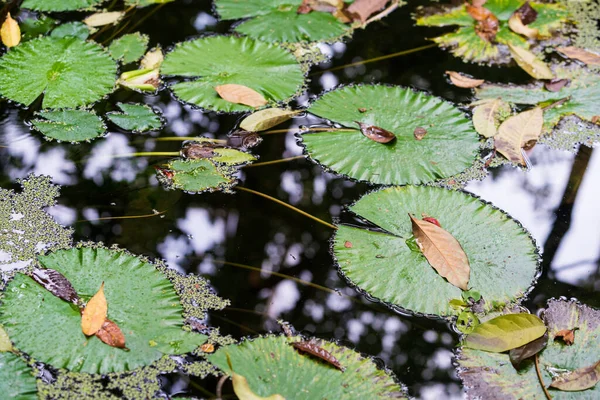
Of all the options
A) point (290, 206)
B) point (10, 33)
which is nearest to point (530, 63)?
point (290, 206)

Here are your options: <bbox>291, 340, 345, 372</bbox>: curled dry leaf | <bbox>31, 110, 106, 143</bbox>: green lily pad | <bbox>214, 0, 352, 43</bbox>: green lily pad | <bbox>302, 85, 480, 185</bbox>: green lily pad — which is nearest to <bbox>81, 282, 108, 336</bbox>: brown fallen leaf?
<bbox>291, 340, 345, 372</bbox>: curled dry leaf

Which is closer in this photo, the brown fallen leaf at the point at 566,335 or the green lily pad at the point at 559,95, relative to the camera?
the brown fallen leaf at the point at 566,335

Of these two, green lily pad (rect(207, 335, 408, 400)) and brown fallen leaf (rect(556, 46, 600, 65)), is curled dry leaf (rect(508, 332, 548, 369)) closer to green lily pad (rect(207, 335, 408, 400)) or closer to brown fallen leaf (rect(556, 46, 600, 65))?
green lily pad (rect(207, 335, 408, 400))

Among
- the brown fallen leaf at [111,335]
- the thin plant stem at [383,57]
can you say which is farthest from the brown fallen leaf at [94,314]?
the thin plant stem at [383,57]

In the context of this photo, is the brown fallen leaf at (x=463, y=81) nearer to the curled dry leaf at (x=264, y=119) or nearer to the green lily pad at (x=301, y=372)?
the curled dry leaf at (x=264, y=119)

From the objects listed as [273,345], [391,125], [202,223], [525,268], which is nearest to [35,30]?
[202,223]

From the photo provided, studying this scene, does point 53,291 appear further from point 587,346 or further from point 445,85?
point 445,85
